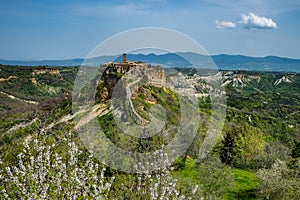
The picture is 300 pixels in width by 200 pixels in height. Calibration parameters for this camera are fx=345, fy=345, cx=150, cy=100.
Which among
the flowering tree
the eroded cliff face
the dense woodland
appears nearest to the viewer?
the flowering tree

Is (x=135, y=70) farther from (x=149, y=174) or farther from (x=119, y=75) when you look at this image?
(x=149, y=174)

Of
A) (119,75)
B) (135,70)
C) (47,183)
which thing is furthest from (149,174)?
(119,75)

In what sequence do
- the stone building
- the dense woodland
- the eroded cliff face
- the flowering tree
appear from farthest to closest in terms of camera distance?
the eroded cliff face < the stone building < the dense woodland < the flowering tree

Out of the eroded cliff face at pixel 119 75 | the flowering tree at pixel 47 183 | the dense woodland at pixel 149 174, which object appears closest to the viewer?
the flowering tree at pixel 47 183

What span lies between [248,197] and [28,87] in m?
158

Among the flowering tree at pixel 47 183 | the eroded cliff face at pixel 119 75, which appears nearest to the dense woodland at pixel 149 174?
the flowering tree at pixel 47 183

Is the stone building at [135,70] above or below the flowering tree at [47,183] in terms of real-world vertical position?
above

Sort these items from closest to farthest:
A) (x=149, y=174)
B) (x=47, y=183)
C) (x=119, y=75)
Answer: (x=47, y=183) < (x=149, y=174) < (x=119, y=75)

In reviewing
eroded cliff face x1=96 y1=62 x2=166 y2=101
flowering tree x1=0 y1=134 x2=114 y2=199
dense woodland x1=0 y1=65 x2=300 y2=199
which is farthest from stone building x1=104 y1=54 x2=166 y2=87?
flowering tree x1=0 y1=134 x2=114 y2=199

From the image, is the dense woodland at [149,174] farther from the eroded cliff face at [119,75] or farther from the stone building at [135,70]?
the stone building at [135,70]

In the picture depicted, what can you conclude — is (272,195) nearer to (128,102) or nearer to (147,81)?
→ (128,102)

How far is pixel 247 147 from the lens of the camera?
171ft

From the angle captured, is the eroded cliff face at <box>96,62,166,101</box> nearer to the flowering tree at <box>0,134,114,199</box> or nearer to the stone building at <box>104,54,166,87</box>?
the stone building at <box>104,54,166,87</box>

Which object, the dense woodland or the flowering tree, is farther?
the dense woodland
